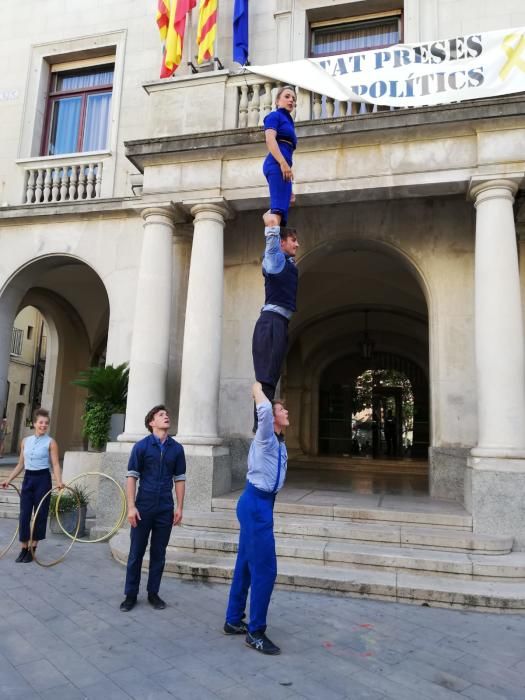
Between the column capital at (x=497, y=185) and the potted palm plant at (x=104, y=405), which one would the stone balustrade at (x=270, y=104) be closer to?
the column capital at (x=497, y=185)

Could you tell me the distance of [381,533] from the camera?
22.6ft

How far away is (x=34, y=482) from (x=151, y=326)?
10.3 ft

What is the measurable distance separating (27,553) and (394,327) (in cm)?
1455

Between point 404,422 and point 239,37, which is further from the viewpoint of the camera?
point 404,422

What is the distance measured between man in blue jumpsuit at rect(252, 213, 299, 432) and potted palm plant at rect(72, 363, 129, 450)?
5.50m

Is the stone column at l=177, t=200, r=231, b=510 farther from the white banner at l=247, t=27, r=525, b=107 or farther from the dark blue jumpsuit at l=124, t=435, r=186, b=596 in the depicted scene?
the dark blue jumpsuit at l=124, t=435, r=186, b=596

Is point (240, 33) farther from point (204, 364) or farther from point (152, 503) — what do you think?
point (152, 503)

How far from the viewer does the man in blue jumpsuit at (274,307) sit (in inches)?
179

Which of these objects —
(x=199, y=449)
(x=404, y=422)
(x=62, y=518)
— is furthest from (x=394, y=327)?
(x=62, y=518)

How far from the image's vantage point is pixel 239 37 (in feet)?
35.9

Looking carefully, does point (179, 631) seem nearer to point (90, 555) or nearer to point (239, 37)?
point (90, 555)

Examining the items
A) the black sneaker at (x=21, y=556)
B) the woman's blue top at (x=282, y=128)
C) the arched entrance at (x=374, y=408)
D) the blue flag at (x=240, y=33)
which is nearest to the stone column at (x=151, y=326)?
the black sneaker at (x=21, y=556)

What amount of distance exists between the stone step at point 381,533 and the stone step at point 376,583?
1.99 ft

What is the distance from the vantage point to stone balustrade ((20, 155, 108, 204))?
12023mm
